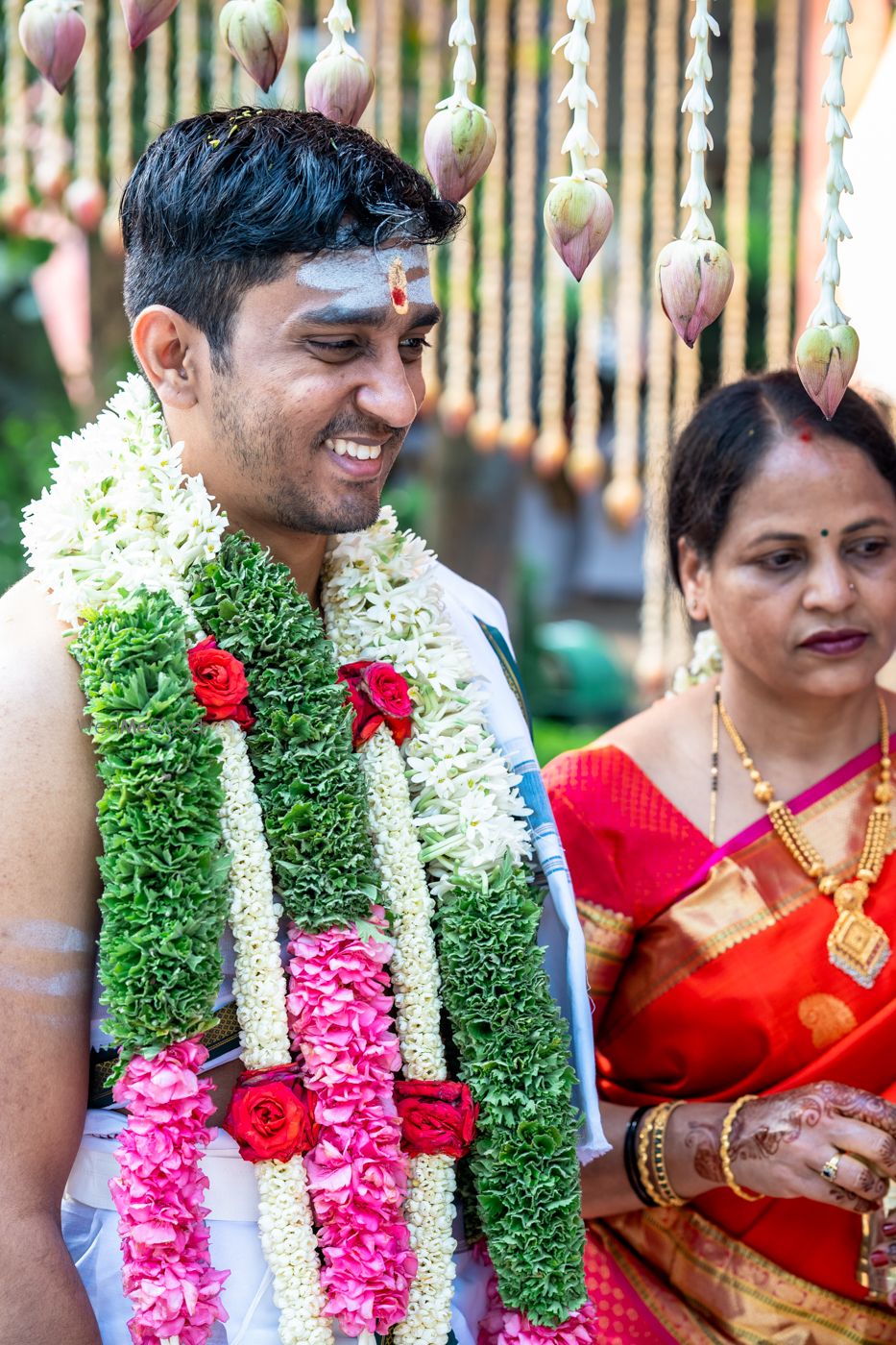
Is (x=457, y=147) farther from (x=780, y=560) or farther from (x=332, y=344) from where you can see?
(x=780, y=560)

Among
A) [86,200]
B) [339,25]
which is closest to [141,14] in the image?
[339,25]

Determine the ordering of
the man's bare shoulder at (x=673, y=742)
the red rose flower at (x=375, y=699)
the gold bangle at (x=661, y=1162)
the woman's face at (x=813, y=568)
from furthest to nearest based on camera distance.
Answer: the man's bare shoulder at (x=673, y=742)
the woman's face at (x=813, y=568)
the gold bangle at (x=661, y=1162)
the red rose flower at (x=375, y=699)

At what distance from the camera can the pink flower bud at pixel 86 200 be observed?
205 inches

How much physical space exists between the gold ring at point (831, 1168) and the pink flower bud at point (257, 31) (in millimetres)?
1608

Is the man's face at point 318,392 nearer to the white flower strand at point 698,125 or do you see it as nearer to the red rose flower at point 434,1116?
the white flower strand at point 698,125

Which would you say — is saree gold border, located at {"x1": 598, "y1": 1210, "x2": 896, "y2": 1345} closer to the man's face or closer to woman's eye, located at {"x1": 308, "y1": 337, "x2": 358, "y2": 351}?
the man's face

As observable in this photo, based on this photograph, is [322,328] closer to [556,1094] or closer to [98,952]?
[98,952]

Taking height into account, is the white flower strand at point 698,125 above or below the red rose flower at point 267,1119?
above

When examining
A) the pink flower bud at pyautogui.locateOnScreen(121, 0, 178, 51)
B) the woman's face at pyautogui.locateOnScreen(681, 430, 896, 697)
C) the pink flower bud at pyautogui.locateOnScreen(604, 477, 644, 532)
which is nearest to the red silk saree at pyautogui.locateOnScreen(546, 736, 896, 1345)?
the woman's face at pyautogui.locateOnScreen(681, 430, 896, 697)

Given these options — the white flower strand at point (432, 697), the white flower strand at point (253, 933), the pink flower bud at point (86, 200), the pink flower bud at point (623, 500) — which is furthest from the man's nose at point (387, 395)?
the pink flower bud at point (86, 200)

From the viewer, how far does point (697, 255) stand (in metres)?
1.51

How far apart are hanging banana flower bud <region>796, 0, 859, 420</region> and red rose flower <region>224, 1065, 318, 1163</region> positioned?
98 cm

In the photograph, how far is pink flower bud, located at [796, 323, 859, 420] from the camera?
4.93 ft

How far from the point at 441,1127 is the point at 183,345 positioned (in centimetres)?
101
